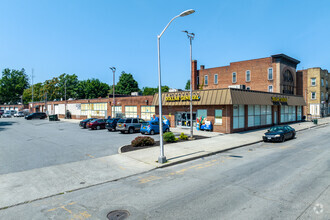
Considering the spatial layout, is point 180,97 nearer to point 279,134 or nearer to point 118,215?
point 279,134

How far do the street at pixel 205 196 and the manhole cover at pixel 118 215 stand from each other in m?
0.15

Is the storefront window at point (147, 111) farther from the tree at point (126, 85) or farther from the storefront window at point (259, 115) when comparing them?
the tree at point (126, 85)

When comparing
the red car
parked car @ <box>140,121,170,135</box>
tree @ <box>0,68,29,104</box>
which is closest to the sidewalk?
parked car @ <box>140,121,170,135</box>

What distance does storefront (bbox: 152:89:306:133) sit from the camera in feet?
83.1

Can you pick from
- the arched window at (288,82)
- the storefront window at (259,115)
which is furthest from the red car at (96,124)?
the arched window at (288,82)

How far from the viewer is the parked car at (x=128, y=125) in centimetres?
2550

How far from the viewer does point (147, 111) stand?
36.8 m

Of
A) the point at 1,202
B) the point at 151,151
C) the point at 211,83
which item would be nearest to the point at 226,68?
the point at 211,83

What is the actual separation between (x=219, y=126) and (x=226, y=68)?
28.3 meters

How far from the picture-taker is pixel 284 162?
1218 centimetres

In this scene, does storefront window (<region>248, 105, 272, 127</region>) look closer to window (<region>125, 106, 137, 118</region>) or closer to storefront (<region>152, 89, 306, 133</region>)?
storefront (<region>152, 89, 306, 133</region>)

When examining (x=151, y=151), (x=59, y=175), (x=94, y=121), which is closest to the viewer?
(x=59, y=175)

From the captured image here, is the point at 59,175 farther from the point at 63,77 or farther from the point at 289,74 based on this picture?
the point at 63,77

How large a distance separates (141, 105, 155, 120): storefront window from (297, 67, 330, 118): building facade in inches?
1541
